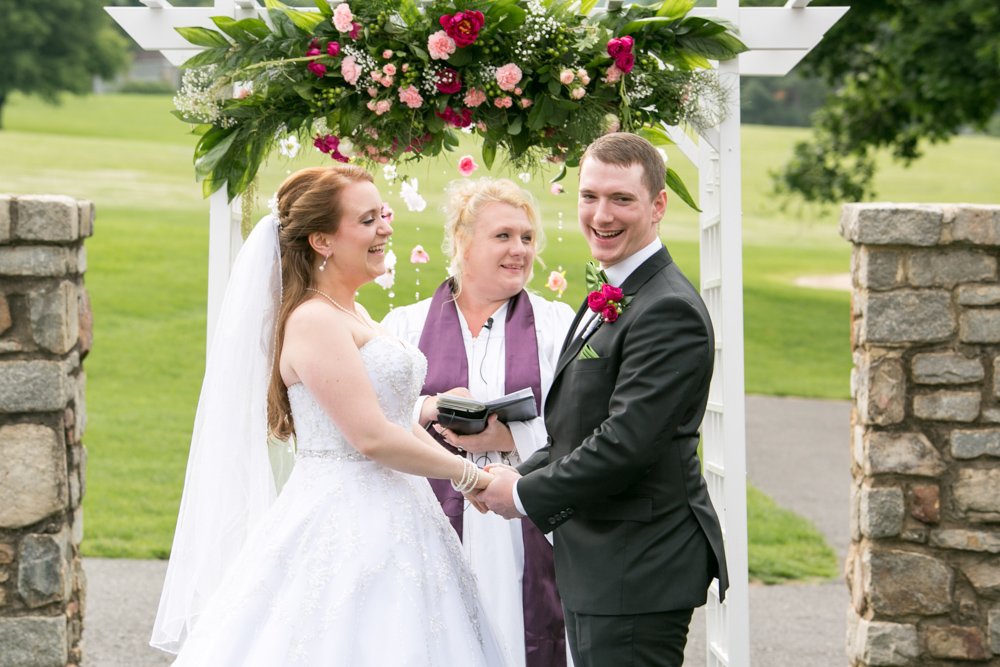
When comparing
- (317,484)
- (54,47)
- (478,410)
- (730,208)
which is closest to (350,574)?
(317,484)

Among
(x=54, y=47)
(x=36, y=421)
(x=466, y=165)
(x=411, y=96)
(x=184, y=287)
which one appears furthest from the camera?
(x=54, y=47)

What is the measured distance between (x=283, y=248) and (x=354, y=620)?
1178mm

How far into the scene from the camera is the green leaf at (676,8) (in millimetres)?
4402

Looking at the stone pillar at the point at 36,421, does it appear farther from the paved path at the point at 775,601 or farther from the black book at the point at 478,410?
the black book at the point at 478,410

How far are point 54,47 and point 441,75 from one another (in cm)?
4486

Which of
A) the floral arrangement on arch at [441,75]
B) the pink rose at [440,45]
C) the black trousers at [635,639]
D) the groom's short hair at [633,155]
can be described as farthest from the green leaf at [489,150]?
the black trousers at [635,639]

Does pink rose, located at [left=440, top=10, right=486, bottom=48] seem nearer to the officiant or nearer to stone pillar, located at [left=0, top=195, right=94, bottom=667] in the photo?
the officiant

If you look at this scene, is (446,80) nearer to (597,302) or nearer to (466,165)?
(466,165)

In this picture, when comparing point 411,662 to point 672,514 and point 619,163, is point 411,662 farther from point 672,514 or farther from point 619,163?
point 619,163

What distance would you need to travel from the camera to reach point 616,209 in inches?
139

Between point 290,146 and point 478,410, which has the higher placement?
point 290,146

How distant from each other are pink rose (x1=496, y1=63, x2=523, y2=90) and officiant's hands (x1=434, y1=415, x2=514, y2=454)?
3.95 ft

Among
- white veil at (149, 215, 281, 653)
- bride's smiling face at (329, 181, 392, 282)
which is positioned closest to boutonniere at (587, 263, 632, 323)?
bride's smiling face at (329, 181, 392, 282)

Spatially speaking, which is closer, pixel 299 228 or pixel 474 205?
pixel 299 228
